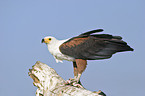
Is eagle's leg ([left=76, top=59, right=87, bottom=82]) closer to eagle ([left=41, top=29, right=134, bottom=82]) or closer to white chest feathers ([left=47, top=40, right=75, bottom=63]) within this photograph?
eagle ([left=41, top=29, right=134, bottom=82])

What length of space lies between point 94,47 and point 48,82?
125 cm

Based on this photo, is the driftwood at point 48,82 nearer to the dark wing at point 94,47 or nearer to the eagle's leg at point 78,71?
the eagle's leg at point 78,71

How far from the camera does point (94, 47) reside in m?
4.98

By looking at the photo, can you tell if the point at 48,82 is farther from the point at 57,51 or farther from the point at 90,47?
the point at 90,47

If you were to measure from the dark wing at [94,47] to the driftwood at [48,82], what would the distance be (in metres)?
0.69

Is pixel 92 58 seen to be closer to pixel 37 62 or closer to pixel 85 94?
pixel 85 94

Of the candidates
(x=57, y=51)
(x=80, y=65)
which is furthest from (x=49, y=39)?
(x=80, y=65)

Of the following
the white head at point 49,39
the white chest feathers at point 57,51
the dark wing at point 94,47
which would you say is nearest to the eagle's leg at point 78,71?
the dark wing at point 94,47

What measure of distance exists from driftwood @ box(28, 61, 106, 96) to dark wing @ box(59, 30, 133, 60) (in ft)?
2.25

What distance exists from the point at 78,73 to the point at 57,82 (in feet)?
1.73

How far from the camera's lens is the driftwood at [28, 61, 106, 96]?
189 inches

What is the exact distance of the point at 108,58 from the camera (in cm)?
500

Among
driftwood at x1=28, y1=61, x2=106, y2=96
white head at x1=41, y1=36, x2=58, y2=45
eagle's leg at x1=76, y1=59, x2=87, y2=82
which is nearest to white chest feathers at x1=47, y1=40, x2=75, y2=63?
white head at x1=41, y1=36, x2=58, y2=45

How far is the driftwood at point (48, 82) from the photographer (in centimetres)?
480
